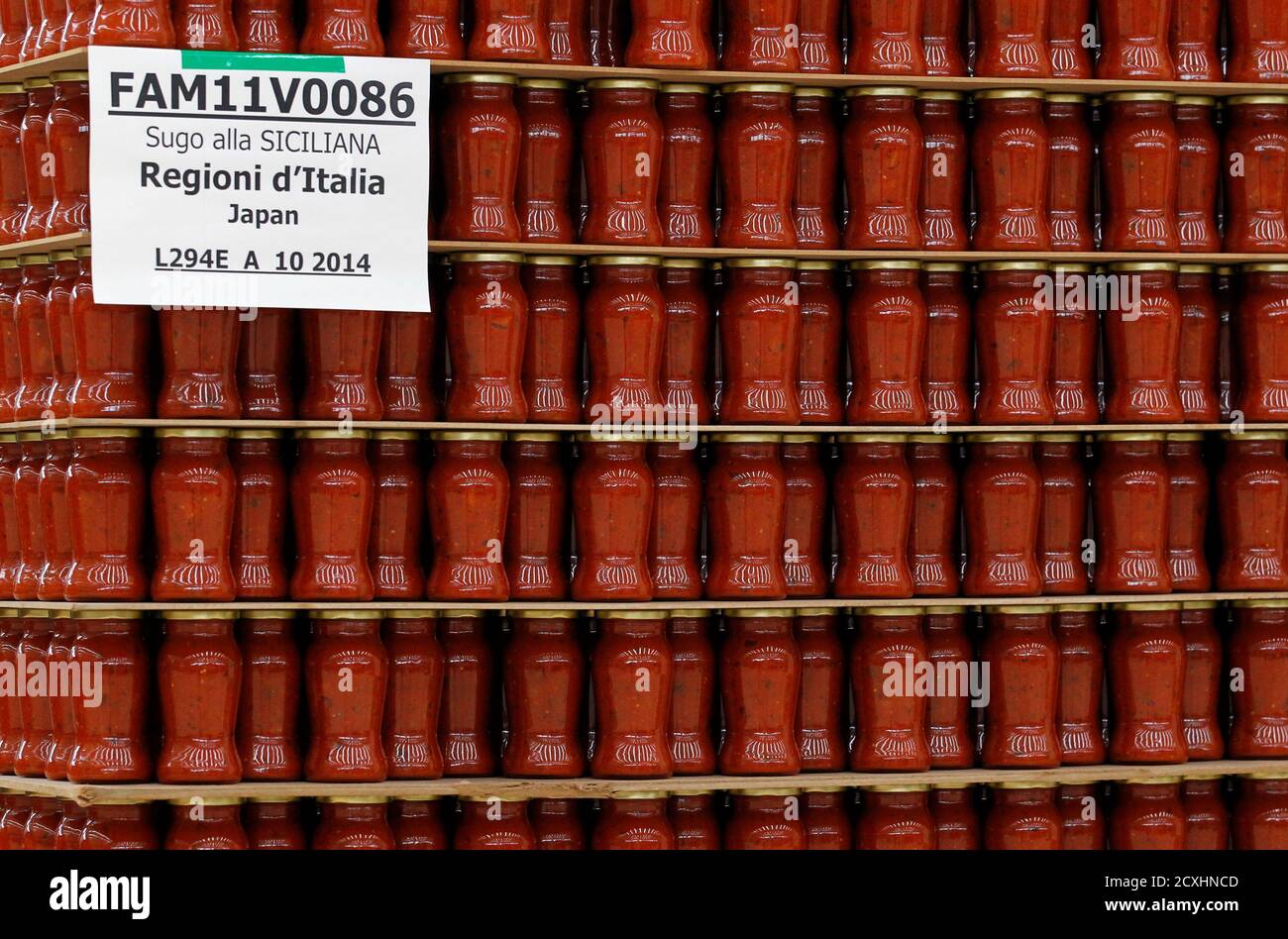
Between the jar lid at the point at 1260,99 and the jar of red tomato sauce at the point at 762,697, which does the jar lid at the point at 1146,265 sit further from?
the jar of red tomato sauce at the point at 762,697

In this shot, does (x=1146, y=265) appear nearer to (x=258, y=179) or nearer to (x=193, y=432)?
(x=258, y=179)

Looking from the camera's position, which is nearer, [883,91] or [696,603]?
[696,603]

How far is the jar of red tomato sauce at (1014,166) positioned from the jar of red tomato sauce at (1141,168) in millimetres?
184

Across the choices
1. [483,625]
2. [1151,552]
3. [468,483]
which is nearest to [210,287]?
[468,483]

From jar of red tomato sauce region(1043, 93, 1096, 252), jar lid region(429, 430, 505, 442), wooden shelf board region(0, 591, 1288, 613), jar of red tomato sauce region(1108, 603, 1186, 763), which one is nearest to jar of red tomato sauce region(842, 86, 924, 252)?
jar of red tomato sauce region(1043, 93, 1096, 252)

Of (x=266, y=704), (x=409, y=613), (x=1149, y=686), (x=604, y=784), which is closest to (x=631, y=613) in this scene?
(x=604, y=784)

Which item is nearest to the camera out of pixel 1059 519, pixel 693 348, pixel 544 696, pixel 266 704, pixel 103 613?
pixel 103 613

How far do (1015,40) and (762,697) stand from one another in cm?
166

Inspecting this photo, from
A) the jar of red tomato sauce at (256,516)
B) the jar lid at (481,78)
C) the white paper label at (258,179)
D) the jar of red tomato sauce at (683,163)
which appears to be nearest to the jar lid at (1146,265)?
the jar of red tomato sauce at (683,163)

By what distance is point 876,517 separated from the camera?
4.64 meters

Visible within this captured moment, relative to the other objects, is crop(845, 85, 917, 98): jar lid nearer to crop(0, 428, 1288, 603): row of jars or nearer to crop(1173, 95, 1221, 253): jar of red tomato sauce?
crop(1173, 95, 1221, 253): jar of red tomato sauce

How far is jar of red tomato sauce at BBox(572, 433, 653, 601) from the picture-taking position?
4.53 metres

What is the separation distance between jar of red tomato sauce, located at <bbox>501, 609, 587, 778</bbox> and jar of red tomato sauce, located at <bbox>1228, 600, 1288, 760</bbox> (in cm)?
163

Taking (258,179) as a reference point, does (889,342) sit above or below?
below
